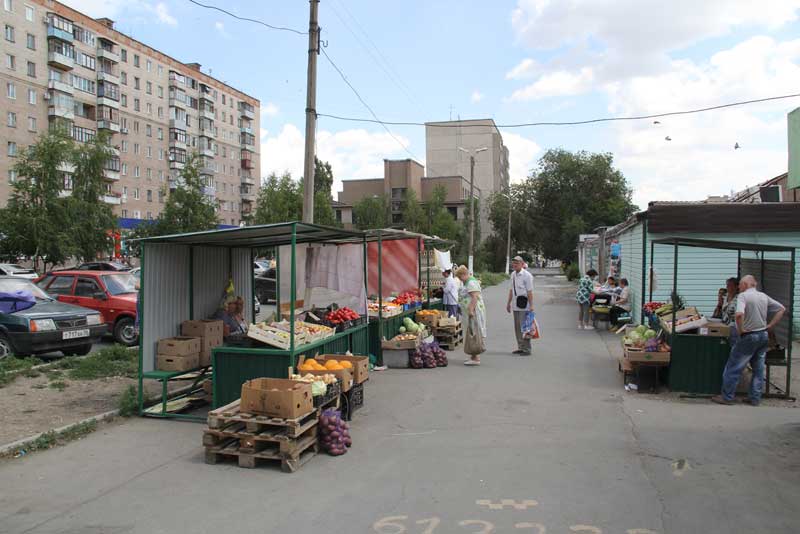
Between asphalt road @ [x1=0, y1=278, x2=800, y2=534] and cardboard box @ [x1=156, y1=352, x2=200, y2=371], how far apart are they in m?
0.89

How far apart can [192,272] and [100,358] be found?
3408 millimetres

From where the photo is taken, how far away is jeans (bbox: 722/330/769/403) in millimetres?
8453

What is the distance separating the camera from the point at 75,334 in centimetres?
1227

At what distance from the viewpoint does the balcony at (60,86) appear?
184 feet

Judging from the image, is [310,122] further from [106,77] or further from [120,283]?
[106,77]

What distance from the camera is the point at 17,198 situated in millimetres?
32375

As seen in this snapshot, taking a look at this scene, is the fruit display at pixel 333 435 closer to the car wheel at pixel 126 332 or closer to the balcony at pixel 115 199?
the car wheel at pixel 126 332

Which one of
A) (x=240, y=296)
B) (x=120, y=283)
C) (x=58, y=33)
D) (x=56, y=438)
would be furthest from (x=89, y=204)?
(x=58, y=33)

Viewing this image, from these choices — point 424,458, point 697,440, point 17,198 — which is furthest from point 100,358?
point 17,198

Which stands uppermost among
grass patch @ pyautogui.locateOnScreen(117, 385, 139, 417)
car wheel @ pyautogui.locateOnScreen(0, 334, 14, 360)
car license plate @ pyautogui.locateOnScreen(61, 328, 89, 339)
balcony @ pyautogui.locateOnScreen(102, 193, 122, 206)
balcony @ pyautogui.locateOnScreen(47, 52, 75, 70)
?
balcony @ pyautogui.locateOnScreen(47, 52, 75, 70)

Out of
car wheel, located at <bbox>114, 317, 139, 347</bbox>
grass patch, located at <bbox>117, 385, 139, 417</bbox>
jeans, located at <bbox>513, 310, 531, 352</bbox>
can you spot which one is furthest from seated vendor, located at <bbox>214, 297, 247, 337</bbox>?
car wheel, located at <bbox>114, 317, 139, 347</bbox>

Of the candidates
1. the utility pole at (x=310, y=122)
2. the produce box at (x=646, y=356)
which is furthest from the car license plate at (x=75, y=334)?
the produce box at (x=646, y=356)

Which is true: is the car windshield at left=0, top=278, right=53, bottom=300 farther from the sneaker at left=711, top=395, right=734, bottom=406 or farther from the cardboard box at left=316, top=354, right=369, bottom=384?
the sneaker at left=711, top=395, right=734, bottom=406

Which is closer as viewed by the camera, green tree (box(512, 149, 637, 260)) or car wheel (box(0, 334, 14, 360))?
car wheel (box(0, 334, 14, 360))
